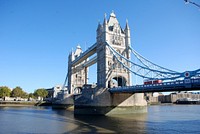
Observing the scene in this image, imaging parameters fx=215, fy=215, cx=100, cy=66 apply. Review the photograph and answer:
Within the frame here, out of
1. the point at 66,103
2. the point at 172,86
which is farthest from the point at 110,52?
the point at 66,103

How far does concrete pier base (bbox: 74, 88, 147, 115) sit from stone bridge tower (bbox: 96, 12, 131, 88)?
350 cm

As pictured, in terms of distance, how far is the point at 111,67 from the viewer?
45.2m

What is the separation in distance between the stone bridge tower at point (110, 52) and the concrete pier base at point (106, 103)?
3.50 m

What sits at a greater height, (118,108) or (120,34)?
(120,34)

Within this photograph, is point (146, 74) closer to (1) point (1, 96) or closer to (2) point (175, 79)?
(2) point (175, 79)

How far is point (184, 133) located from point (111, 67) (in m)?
27.5

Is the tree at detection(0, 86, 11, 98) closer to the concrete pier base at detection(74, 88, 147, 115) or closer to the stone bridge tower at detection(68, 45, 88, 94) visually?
the stone bridge tower at detection(68, 45, 88, 94)

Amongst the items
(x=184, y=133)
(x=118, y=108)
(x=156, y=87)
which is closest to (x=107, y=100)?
(x=118, y=108)

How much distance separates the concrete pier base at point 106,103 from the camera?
3912cm

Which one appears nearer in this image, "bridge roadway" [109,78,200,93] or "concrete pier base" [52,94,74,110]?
"bridge roadway" [109,78,200,93]

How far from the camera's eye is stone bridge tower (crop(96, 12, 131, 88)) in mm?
44719

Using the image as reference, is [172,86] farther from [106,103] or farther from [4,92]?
[4,92]

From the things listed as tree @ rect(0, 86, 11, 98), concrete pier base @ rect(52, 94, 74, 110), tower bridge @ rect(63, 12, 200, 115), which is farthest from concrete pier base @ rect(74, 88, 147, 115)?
tree @ rect(0, 86, 11, 98)

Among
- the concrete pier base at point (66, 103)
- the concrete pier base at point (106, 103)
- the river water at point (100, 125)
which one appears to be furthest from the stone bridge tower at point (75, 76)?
the river water at point (100, 125)
